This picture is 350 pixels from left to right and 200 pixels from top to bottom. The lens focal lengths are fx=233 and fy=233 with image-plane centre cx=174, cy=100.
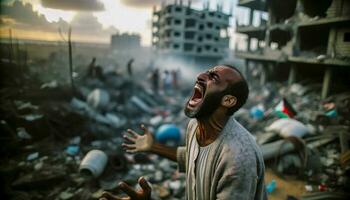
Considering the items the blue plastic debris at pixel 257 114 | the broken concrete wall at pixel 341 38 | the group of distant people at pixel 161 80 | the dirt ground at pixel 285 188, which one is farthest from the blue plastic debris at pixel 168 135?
the group of distant people at pixel 161 80

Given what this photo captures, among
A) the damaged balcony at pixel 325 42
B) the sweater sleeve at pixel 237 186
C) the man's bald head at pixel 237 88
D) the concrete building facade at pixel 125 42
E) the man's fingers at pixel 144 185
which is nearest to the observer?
the sweater sleeve at pixel 237 186

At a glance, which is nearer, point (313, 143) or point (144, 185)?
point (144, 185)

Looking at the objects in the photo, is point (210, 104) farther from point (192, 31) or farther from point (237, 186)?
point (192, 31)

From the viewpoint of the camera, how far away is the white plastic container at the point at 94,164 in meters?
4.57

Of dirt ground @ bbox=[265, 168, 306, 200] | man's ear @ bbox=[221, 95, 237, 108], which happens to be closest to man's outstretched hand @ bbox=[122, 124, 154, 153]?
man's ear @ bbox=[221, 95, 237, 108]

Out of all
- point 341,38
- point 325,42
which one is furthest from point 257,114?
point 325,42

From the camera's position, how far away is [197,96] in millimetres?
1561

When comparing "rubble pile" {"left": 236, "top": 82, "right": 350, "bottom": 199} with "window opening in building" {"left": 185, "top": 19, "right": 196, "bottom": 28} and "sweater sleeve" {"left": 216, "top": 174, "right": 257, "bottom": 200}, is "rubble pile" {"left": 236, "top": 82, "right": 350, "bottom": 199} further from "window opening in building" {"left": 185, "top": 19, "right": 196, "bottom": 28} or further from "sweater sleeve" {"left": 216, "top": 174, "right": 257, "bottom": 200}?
"window opening in building" {"left": 185, "top": 19, "right": 196, "bottom": 28}

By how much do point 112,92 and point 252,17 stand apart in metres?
11.6

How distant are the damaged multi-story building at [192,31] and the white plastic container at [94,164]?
23.4 meters

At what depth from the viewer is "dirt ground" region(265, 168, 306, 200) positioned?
4320 millimetres

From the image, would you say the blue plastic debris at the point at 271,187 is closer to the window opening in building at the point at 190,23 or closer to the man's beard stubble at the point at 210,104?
the man's beard stubble at the point at 210,104

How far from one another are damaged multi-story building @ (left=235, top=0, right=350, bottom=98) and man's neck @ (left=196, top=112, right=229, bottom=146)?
5.13 m

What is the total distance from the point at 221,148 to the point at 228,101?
0.93 feet
